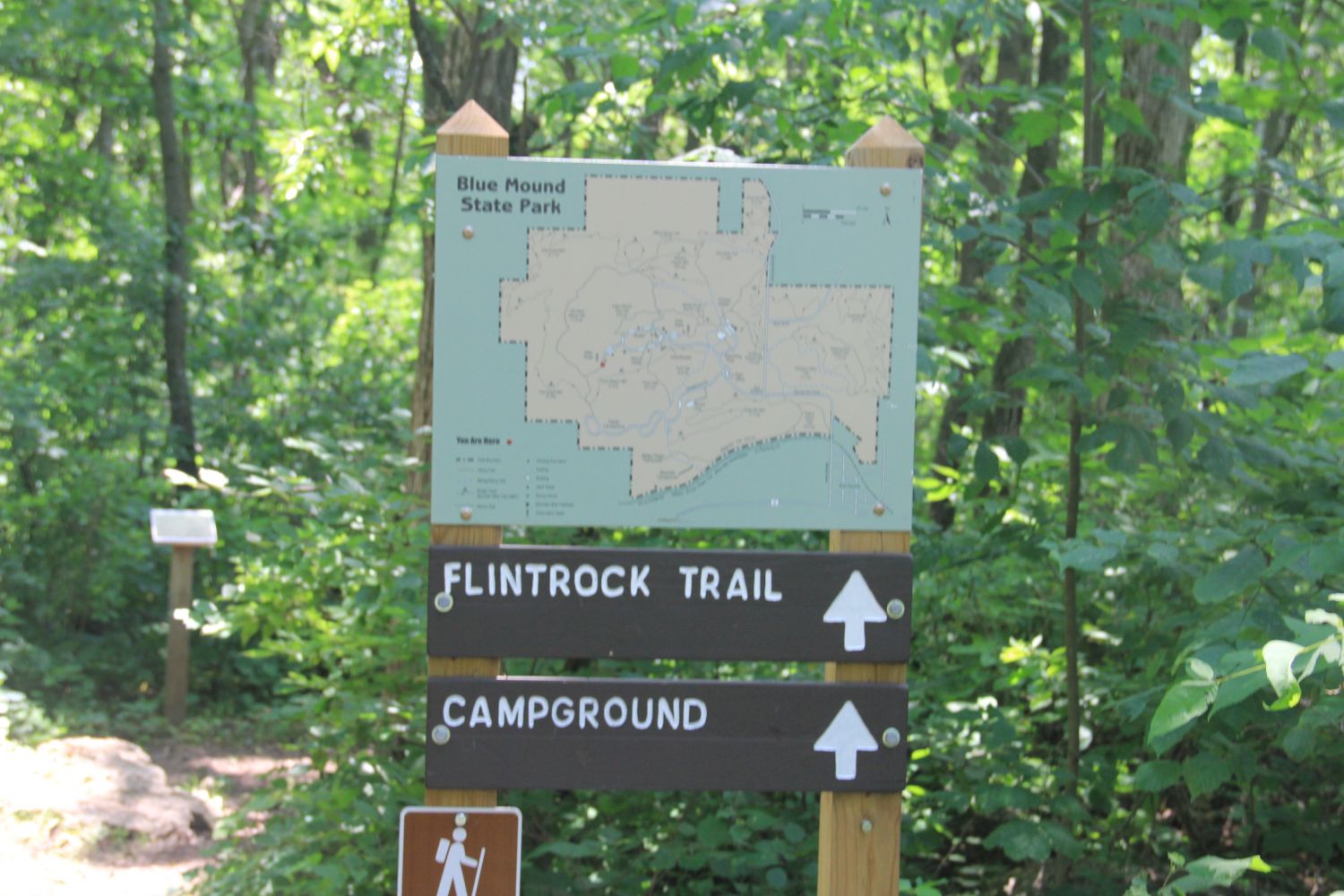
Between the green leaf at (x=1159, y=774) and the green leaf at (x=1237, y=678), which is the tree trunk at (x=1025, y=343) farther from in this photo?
the green leaf at (x=1237, y=678)

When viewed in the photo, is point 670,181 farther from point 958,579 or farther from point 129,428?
point 129,428

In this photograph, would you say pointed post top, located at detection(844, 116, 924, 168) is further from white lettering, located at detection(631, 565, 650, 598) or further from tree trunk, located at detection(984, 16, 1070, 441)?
tree trunk, located at detection(984, 16, 1070, 441)

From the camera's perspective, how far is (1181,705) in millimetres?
2201

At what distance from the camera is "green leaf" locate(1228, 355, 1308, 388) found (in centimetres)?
291

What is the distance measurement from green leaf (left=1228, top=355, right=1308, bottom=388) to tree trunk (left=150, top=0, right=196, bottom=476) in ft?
33.6

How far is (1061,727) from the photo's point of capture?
16.9ft

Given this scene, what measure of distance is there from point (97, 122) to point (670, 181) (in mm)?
14329

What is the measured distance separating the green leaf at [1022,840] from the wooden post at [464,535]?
160 centimetres

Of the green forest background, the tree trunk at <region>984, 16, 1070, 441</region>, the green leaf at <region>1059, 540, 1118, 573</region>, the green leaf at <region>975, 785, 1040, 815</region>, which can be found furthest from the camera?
the tree trunk at <region>984, 16, 1070, 441</region>

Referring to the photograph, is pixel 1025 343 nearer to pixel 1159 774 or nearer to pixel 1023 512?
pixel 1023 512

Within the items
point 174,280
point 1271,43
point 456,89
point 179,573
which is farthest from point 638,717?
point 174,280

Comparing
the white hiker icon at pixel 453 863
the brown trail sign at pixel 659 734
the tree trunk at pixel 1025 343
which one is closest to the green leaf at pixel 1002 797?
the brown trail sign at pixel 659 734

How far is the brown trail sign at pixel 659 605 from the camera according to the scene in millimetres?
2770

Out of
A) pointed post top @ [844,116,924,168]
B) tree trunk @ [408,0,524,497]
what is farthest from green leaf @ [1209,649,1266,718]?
tree trunk @ [408,0,524,497]
